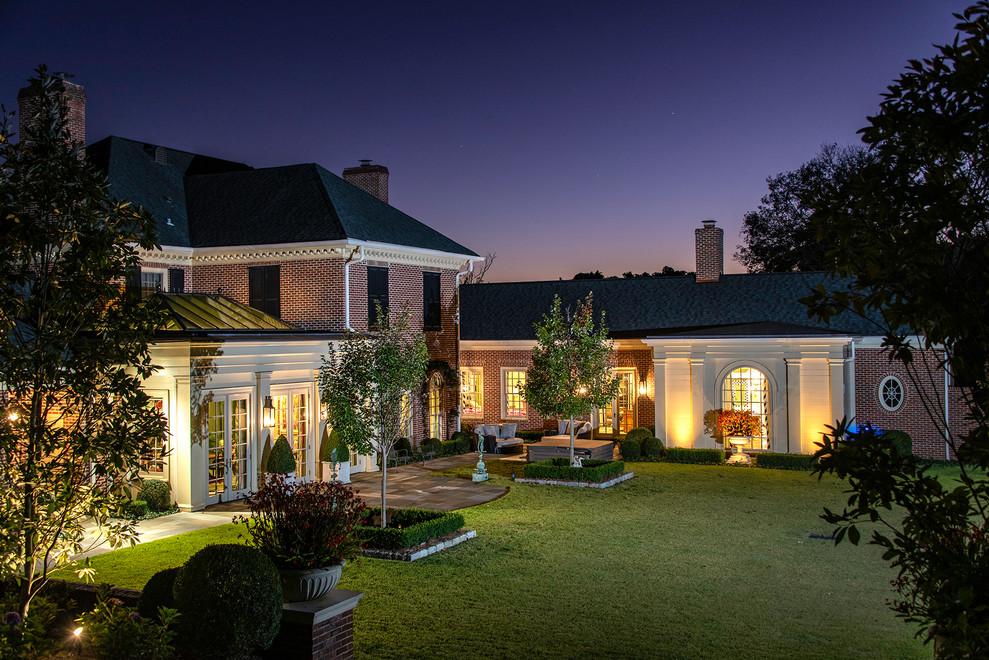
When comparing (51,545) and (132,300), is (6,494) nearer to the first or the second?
(51,545)

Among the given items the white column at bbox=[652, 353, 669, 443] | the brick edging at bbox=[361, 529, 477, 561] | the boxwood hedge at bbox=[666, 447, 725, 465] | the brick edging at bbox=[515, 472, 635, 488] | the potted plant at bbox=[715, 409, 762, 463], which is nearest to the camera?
the brick edging at bbox=[361, 529, 477, 561]

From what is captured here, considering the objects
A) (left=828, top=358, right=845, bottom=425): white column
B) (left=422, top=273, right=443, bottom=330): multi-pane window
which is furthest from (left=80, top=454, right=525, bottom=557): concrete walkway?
(left=828, top=358, right=845, bottom=425): white column

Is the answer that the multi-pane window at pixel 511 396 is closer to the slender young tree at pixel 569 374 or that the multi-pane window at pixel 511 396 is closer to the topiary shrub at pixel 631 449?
the topiary shrub at pixel 631 449

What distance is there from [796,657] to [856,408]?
65.1 ft

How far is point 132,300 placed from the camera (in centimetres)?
769

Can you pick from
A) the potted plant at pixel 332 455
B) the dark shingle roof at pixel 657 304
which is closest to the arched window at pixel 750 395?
the dark shingle roof at pixel 657 304

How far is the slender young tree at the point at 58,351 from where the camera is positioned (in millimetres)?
7051

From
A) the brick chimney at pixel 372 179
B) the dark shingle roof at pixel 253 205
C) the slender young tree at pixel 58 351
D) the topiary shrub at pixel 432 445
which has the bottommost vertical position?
the topiary shrub at pixel 432 445

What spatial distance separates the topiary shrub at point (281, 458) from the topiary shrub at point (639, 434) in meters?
11.9

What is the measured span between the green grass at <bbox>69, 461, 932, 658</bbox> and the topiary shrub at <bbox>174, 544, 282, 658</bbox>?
2160 millimetres

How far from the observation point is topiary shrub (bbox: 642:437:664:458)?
2650 centimetres

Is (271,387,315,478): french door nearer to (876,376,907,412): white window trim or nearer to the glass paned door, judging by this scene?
the glass paned door

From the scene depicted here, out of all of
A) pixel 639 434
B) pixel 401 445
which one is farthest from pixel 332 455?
pixel 639 434

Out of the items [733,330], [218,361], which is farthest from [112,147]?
[733,330]
